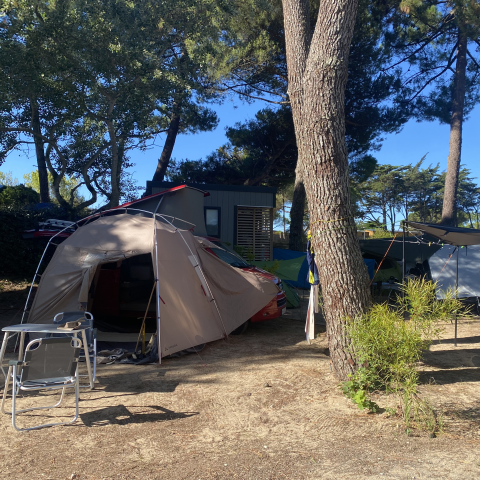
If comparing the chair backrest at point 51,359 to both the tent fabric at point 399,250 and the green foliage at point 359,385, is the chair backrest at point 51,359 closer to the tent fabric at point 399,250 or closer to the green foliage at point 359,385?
the green foliage at point 359,385

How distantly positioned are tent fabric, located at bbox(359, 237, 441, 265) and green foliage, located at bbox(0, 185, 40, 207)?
12.0 meters

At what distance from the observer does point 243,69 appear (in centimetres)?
1697

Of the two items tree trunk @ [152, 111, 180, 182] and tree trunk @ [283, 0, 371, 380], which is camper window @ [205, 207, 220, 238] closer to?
tree trunk @ [152, 111, 180, 182]

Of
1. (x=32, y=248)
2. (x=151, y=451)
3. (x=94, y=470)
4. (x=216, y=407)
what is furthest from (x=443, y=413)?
(x=32, y=248)

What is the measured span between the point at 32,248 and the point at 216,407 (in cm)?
1006

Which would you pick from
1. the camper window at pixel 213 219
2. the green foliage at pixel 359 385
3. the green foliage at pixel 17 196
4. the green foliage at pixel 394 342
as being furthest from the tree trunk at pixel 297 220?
the green foliage at pixel 359 385

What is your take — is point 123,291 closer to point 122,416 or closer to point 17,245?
point 122,416

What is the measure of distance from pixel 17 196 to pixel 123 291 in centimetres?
1166

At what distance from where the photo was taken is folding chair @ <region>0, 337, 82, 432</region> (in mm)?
4035


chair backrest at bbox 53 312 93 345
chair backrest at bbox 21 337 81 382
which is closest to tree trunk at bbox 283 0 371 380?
chair backrest at bbox 21 337 81 382

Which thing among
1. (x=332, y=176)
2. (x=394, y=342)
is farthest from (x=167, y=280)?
(x=394, y=342)

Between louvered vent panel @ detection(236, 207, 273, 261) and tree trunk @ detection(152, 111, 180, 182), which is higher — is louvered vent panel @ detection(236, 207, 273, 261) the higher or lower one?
the lower one

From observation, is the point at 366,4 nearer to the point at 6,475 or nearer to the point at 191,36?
the point at 191,36

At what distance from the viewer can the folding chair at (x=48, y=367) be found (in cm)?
404
